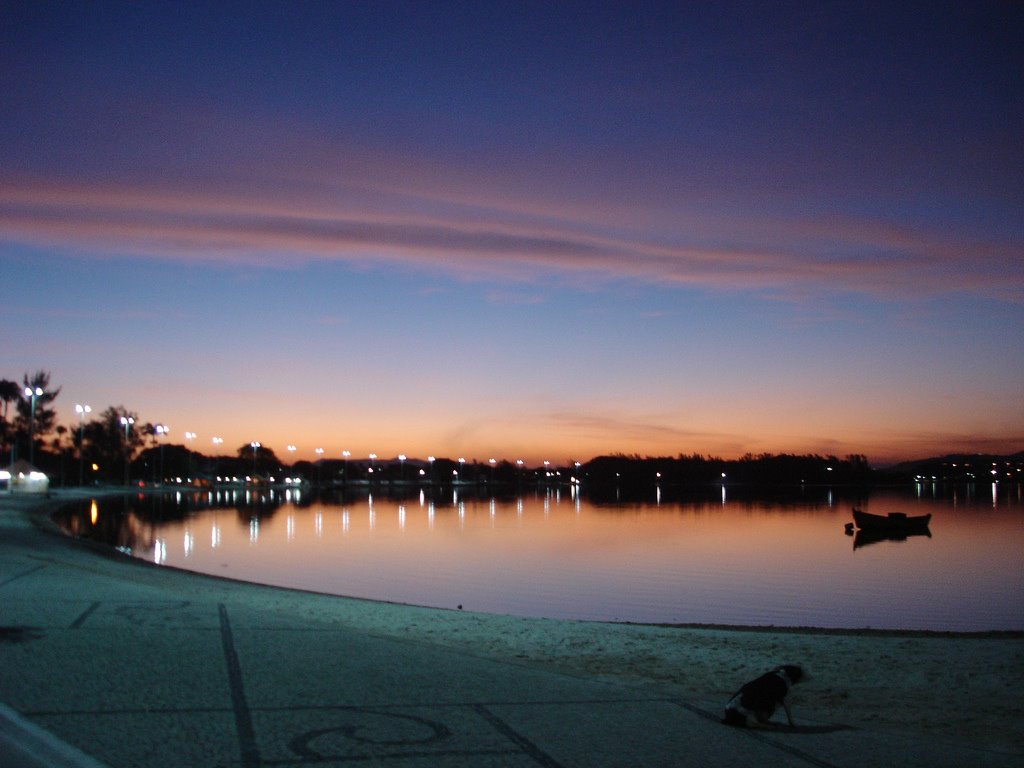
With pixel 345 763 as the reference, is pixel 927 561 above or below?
below

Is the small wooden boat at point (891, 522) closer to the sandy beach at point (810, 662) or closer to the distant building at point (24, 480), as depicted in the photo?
the sandy beach at point (810, 662)

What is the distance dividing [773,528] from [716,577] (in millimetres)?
33481

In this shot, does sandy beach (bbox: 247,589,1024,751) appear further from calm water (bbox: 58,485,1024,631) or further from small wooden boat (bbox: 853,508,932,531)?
small wooden boat (bbox: 853,508,932,531)

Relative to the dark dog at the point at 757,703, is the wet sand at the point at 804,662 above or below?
below

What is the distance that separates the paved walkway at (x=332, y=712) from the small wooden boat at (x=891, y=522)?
6049cm

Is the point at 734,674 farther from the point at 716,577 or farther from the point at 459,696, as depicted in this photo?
the point at 716,577

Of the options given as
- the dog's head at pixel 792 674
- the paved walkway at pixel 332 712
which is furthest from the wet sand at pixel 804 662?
the paved walkway at pixel 332 712

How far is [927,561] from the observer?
4544 cm

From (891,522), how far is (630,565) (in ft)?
105

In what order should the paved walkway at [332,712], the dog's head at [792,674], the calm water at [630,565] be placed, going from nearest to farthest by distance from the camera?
the paved walkway at [332,712], the dog's head at [792,674], the calm water at [630,565]

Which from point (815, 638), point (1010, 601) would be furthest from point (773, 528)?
point (815, 638)

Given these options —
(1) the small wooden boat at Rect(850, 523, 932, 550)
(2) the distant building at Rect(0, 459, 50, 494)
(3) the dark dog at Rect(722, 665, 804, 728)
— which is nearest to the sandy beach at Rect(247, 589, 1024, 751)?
(3) the dark dog at Rect(722, 665, 804, 728)

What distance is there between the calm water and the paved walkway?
55.1 feet

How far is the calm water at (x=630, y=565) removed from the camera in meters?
29.2
